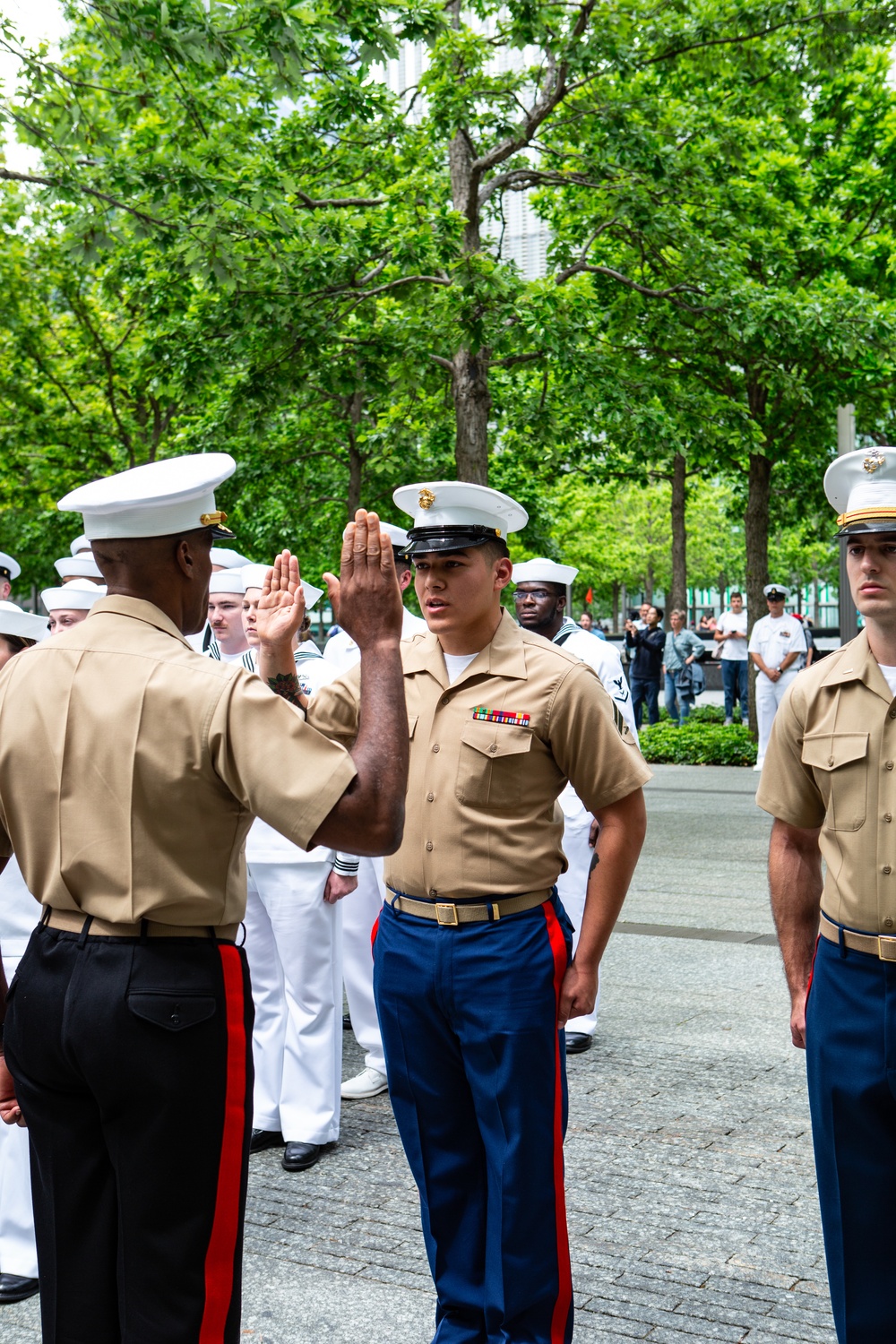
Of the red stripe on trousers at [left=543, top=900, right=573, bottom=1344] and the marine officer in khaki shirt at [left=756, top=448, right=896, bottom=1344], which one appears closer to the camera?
the marine officer in khaki shirt at [left=756, top=448, right=896, bottom=1344]

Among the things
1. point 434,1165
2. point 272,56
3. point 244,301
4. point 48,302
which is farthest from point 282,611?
point 48,302

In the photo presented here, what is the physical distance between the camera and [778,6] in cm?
1168

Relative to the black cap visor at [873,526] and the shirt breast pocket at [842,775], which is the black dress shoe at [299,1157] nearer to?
the shirt breast pocket at [842,775]

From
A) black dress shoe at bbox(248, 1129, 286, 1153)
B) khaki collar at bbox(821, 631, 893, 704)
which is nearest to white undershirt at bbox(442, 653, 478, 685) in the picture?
khaki collar at bbox(821, 631, 893, 704)

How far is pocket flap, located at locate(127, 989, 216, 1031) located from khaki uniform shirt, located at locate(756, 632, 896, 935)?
1.46m

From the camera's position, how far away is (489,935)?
3.35 meters

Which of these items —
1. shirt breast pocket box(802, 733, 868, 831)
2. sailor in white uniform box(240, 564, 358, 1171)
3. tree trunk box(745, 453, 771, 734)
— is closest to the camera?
shirt breast pocket box(802, 733, 868, 831)

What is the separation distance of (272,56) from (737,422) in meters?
7.21

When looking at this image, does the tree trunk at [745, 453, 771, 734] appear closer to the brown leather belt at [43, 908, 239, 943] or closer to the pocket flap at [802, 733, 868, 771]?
the pocket flap at [802, 733, 868, 771]

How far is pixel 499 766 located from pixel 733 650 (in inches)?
737

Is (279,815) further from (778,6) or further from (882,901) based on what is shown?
(778,6)

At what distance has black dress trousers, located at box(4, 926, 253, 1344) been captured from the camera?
2.41m

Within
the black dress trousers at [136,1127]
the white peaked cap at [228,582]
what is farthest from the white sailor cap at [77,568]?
the black dress trousers at [136,1127]

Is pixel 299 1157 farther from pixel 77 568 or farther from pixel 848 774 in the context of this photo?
pixel 77 568
